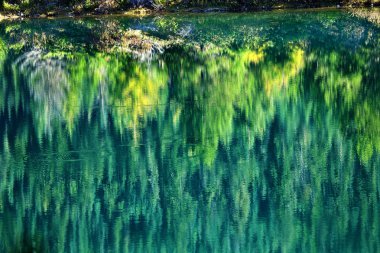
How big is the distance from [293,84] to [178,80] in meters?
4.47

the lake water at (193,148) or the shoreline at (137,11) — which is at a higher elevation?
the shoreline at (137,11)

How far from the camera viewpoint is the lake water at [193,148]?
14.5 meters

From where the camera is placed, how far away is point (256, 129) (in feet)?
71.2

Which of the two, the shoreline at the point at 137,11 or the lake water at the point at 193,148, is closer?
the lake water at the point at 193,148

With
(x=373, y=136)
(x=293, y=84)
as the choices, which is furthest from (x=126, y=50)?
(x=373, y=136)

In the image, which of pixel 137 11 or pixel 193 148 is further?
pixel 137 11

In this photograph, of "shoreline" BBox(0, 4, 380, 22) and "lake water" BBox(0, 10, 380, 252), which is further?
"shoreline" BBox(0, 4, 380, 22)

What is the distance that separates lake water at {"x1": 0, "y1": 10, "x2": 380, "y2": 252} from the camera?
571 inches

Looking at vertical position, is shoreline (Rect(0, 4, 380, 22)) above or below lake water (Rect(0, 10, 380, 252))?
above

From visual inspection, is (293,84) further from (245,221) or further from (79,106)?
(245,221)

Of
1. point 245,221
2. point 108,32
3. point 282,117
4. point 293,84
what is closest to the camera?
point 245,221

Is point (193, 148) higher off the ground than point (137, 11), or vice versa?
point (137, 11)

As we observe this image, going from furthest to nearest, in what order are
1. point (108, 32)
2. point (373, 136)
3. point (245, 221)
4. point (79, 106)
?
1. point (108, 32)
2. point (79, 106)
3. point (373, 136)
4. point (245, 221)

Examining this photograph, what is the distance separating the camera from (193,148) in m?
19.8
